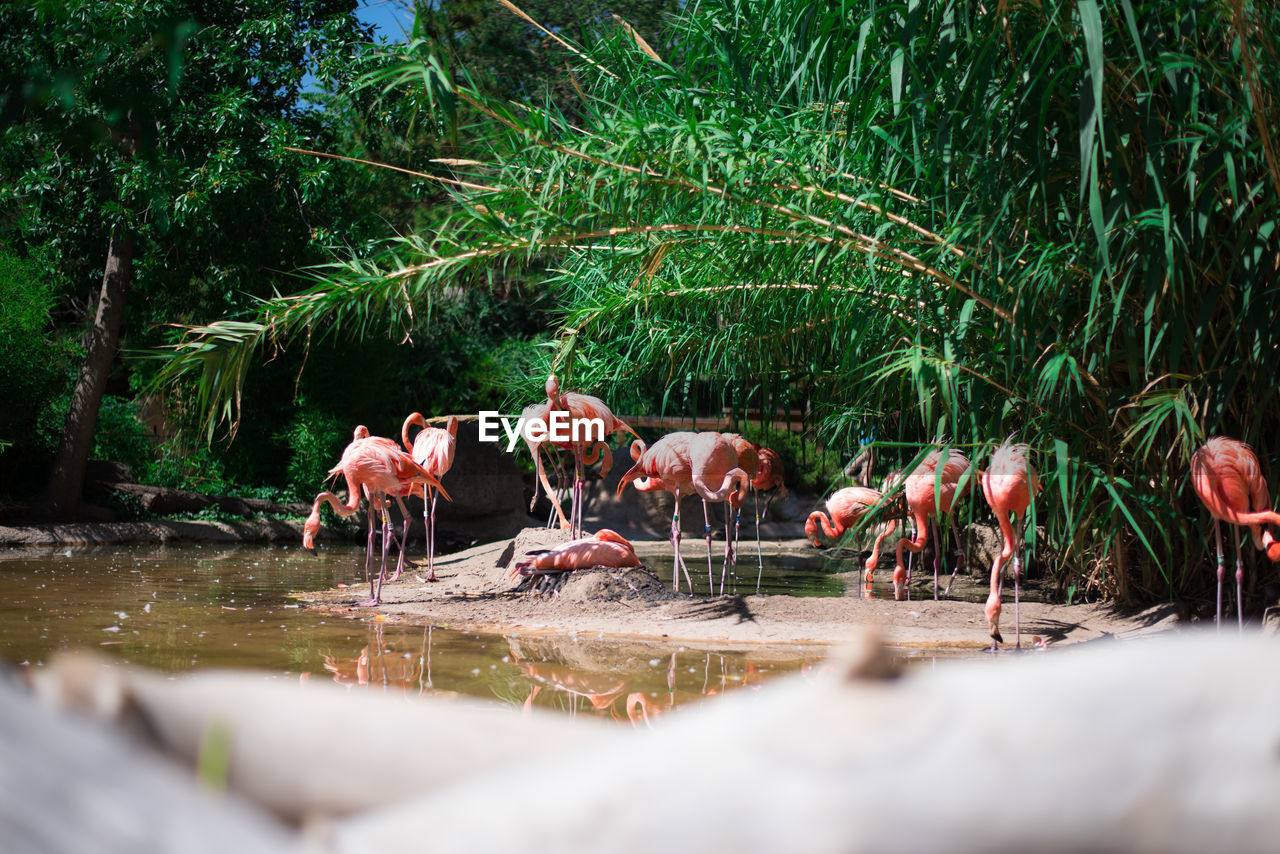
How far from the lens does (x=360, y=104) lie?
9.90m

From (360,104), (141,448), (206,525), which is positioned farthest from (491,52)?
(206,525)

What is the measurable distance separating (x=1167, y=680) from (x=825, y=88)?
4.64m

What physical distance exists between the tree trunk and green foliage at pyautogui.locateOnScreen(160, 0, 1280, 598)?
18.5ft

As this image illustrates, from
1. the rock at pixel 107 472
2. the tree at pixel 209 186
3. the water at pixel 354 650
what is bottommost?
the water at pixel 354 650

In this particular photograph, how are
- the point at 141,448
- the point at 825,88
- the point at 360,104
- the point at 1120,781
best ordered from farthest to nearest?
the point at 141,448 < the point at 360,104 < the point at 825,88 < the point at 1120,781

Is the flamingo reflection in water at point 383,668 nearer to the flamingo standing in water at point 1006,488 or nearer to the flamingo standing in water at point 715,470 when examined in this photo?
the flamingo standing in water at point 715,470

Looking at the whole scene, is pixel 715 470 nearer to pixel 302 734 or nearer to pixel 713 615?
pixel 713 615

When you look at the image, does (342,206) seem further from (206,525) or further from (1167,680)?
(1167,680)

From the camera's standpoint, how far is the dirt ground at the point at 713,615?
15.1ft

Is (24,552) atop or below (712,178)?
below

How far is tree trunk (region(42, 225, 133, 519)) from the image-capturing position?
10.0m

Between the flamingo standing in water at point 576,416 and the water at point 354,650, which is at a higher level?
the flamingo standing in water at point 576,416

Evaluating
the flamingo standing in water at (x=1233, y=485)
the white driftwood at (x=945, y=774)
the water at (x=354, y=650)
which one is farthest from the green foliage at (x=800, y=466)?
the white driftwood at (x=945, y=774)

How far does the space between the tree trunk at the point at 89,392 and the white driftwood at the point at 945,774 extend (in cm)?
1071
